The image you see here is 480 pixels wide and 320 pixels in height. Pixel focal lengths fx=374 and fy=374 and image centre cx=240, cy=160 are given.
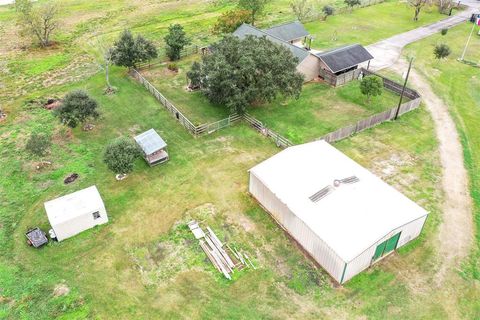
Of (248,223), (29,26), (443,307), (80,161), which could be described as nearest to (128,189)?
(80,161)

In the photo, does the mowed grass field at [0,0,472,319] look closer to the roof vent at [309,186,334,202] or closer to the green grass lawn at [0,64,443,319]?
the green grass lawn at [0,64,443,319]

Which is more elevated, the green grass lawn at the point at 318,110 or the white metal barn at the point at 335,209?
the white metal barn at the point at 335,209

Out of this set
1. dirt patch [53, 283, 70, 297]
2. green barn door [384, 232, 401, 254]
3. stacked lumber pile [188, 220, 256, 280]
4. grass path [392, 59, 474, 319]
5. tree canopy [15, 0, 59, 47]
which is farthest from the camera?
tree canopy [15, 0, 59, 47]

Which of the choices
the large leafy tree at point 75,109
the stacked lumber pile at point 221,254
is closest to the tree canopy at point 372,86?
the stacked lumber pile at point 221,254

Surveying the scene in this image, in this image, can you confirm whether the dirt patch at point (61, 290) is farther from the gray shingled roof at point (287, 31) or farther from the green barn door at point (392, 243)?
the gray shingled roof at point (287, 31)

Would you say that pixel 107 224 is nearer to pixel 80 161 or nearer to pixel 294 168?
pixel 80 161

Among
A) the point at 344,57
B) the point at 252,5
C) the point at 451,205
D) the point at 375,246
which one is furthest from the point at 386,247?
the point at 252,5

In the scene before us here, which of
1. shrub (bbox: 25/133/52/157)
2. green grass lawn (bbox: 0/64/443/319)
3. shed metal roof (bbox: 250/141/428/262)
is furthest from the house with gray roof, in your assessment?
shrub (bbox: 25/133/52/157)
